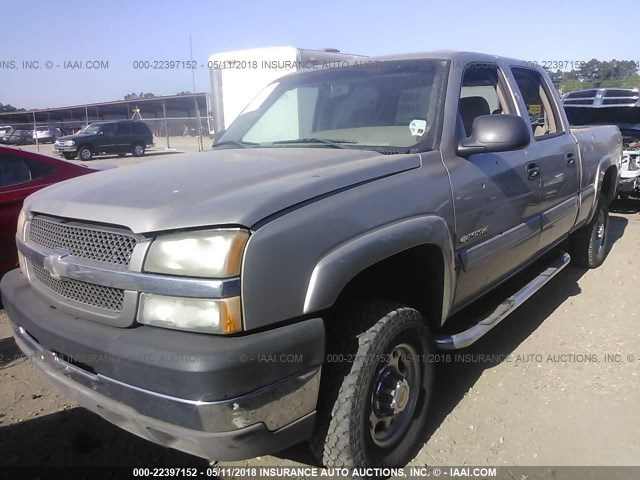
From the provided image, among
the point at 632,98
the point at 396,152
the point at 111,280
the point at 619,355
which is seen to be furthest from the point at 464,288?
the point at 632,98

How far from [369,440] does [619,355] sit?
7.58ft

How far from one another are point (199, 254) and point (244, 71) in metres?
9.15

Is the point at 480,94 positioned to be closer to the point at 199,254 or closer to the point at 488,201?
the point at 488,201

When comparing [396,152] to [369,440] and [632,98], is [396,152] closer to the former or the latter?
[369,440]

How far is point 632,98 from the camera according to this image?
9438 millimetres

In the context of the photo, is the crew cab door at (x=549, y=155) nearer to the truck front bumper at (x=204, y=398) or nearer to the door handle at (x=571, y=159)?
the door handle at (x=571, y=159)

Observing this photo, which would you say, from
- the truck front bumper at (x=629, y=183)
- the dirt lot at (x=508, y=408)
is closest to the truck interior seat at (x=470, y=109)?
the dirt lot at (x=508, y=408)

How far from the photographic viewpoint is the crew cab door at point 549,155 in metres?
3.76

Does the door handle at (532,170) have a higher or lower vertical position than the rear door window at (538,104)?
lower

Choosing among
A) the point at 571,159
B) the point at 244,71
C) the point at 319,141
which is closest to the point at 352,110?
the point at 319,141

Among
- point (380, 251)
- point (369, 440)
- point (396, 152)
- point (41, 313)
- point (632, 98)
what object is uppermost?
point (632, 98)

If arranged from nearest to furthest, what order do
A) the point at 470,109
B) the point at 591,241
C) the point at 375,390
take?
the point at 375,390, the point at 470,109, the point at 591,241

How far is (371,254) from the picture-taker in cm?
215

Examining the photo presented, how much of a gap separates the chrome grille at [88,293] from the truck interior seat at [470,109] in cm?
227
